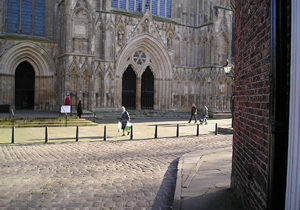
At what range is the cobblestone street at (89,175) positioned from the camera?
542 cm

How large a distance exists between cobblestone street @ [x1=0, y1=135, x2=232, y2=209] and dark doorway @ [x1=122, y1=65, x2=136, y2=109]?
573 inches

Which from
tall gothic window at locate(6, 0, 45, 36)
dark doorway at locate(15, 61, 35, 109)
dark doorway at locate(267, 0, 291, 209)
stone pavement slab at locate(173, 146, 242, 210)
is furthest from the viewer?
dark doorway at locate(15, 61, 35, 109)

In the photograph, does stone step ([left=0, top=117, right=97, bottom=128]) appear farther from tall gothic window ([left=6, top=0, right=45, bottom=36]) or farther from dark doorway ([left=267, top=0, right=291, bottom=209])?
dark doorway ([left=267, top=0, right=291, bottom=209])

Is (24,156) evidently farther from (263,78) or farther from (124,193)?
(263,78)

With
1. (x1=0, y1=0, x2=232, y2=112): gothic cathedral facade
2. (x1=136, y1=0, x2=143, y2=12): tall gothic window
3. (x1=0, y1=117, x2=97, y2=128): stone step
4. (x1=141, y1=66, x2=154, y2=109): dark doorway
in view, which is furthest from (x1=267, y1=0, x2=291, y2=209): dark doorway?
(x1=136, y1=0, x2=143, y2=12): tall gothic window

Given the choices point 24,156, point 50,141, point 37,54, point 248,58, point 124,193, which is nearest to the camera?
point 248,58

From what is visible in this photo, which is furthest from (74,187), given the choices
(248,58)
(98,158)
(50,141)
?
(50,141)

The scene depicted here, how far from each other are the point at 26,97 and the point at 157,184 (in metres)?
20.8

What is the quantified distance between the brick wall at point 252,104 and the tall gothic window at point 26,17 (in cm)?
2198

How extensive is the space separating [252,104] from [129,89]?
22.4m

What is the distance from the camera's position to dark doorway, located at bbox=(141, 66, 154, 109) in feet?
89.8

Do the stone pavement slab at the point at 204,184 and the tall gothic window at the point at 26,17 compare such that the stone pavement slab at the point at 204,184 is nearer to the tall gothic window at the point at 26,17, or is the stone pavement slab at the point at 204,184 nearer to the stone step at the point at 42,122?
the stone step at the point at 42,122

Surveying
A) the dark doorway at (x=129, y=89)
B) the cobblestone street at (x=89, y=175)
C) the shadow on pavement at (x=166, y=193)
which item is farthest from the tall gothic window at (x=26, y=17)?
the shadow on pavement at (x=166, y=193)

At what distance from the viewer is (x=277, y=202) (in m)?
Result: 2.92
